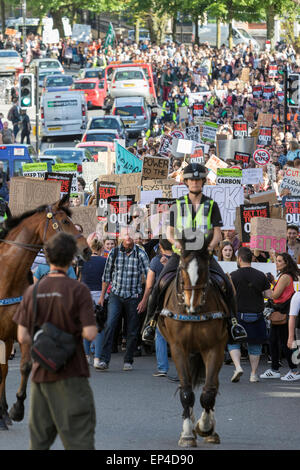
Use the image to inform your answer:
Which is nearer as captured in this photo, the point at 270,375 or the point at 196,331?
the point at 196,331

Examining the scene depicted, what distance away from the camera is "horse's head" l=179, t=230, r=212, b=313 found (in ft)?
32.0

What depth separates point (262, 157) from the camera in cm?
2402

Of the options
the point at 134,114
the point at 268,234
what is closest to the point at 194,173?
the point at 268,234

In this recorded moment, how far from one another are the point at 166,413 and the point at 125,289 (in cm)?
324

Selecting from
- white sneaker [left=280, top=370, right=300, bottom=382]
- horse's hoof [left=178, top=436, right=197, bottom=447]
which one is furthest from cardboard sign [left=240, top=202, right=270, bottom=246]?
horse's hoof [left=178, top=436, right=197, bottom=447]

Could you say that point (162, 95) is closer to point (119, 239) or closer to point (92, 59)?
point (92, 59)

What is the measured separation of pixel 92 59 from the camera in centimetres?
6356

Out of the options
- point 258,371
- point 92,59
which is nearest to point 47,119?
point 92,59

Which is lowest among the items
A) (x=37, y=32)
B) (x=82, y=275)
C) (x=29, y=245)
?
(x=37, y=32)

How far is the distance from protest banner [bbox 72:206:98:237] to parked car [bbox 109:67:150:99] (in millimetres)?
32376

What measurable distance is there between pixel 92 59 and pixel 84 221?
4787cm

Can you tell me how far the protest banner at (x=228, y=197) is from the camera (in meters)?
17.1

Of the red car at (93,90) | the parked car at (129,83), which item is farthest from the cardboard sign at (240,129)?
the red car at (93,90)

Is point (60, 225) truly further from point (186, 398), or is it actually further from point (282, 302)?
point (282, 302)
